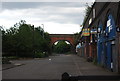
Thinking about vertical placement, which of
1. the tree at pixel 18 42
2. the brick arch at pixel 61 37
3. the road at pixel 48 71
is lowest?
the road at pixel 48 71

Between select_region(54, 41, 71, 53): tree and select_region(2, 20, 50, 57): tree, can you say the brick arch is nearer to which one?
select_region(54, 41, 71, 53): tree

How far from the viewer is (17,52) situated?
65500 millimetres

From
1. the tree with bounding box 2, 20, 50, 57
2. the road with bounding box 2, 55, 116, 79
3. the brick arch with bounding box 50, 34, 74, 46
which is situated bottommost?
the road with bounding box 2, 55, 116, 79

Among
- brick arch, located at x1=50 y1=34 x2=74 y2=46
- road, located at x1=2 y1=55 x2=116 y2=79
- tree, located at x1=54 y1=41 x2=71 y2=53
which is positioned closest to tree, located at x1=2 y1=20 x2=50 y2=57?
road, located at x1=2 y1=55 x2=116 y2=79

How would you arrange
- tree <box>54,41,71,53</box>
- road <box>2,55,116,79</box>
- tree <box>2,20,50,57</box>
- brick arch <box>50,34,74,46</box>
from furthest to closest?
1. tree <box>54,41,71,53</box>
2. brick arch <box>50,34,74,46</box>
3. tree <box>2,20,50,57</box>
4. road <box>2,55,116,79</box>

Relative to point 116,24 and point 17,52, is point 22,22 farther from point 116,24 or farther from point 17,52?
point 116,24

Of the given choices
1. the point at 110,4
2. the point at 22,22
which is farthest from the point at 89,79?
the point at 22,22

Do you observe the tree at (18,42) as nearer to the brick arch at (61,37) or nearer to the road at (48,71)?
the road at (48,71)

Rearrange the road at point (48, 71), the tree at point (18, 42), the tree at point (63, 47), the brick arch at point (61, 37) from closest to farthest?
the road at point (48, 71) < the tree at point (18, 42) < the brick arch at point (61, 37) < the tree at point (63, 47)

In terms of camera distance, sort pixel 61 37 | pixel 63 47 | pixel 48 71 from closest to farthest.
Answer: pixel 48 71, pixel 61 37, pixel 63 47

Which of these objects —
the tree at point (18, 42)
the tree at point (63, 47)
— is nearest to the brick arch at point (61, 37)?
the tree at point (63, 47)

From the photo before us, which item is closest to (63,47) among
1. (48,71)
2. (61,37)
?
(61,37)

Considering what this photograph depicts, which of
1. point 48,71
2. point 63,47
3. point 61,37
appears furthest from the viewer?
point 63,47

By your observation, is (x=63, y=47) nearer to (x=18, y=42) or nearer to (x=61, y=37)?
(x=61, y=37)
